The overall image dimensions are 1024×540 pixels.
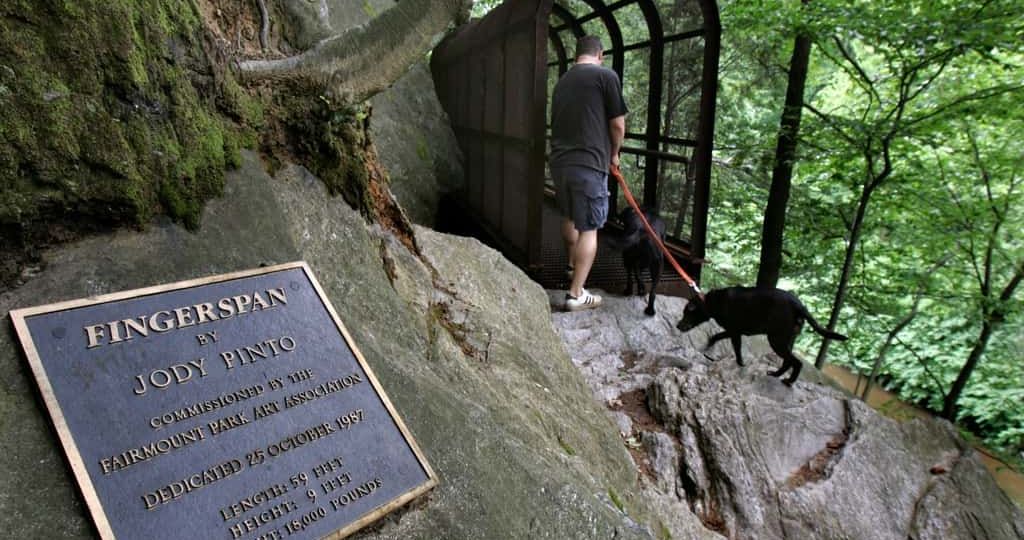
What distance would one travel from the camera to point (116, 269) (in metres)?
1.87

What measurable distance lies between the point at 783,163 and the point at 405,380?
25.4 feet

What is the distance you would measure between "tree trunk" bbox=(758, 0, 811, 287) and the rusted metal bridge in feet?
4.45

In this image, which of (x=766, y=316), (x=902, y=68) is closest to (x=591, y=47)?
(x=766, y=316)

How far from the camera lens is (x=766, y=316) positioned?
5590mm

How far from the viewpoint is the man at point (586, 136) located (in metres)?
5.59

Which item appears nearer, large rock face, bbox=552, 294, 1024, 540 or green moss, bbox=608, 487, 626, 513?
green moss, bbox=608, 487, 626, 513

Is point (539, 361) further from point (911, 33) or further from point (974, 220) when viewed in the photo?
point (974, 220)

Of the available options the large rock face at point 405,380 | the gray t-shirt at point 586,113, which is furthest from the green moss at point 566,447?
the gray t-shirt at point 586,113

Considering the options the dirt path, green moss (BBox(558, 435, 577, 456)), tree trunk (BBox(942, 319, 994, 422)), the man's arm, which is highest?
the man's arm

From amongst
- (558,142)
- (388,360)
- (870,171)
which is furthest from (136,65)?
(870,171)

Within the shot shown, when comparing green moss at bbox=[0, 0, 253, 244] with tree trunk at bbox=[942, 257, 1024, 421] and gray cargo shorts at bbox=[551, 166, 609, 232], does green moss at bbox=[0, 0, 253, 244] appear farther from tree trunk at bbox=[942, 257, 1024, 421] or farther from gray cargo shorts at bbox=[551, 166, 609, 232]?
tree trunk at bbox=[942, 257, 1024, 421]

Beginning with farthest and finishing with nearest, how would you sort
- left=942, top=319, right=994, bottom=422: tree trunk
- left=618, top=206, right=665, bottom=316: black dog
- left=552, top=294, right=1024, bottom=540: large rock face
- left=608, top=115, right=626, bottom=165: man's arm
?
1. left=942, top=319, right=994, bottom=422: tree trunk
2. left=618, top=206, right=665, bottom=316: black dog
3. left=608, top=115, right=626, bottom=165: man's arm
4. left=552, top=294, right=1024, bottom=540: large rock face

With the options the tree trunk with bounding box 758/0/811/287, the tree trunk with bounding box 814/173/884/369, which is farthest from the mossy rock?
the tree trunk with bounding box 814/173/884/369

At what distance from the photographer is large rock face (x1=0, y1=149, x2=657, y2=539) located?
1542 mm
